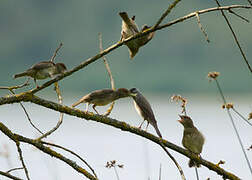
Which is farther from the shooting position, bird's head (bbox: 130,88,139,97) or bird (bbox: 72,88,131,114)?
bird's head (bbox: 130,88,139,97)

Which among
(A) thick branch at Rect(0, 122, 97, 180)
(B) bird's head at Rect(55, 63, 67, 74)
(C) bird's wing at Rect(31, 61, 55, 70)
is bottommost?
(A) thick branch at Rect(0, 122, 97, 180)

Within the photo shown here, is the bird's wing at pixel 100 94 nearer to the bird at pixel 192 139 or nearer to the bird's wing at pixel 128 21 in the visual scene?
the bird at pixel 192 139

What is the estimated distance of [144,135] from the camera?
3.18 metres

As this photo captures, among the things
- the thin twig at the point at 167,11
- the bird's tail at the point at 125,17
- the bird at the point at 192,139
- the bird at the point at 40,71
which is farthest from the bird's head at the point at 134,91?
the thin twig at the point at 167,11

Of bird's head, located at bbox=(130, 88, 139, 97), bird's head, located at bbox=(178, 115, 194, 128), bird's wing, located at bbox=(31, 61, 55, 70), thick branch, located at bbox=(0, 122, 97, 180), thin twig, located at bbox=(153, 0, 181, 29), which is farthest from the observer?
bird's head, located at bbox=(130, 88, 139, 97)

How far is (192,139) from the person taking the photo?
16.6 ft

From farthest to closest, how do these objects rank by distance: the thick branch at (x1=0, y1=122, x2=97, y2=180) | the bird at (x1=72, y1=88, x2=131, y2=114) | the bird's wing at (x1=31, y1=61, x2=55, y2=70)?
the bird's wing at (x1=31, y1=61, x2=55, y2=70)
the bird at (x1=72, y1=88, x2=131, y2=114)
the thick branch at (x1=0, y1=122, x2=97, y2=180)

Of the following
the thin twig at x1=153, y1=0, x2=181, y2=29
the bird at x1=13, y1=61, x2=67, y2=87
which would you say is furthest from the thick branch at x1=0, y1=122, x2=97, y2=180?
the bird at x1=13, y1=61, x2=67, y2=87

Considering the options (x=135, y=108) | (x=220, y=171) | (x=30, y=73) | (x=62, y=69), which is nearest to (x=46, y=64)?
(x=30, y=73)

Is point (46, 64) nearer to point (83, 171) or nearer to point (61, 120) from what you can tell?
point (61, 120)

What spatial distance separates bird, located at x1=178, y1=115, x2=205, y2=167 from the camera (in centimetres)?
494

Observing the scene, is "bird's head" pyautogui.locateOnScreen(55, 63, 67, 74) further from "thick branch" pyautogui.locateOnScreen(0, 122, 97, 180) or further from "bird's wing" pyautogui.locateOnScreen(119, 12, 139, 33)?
"thick branch" pyautogui.locateOnScreen(0, 122, 97, 180)

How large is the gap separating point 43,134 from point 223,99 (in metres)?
2.19

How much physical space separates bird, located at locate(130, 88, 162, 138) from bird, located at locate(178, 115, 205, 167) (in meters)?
0.43
